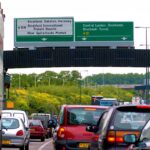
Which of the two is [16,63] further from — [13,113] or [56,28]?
[13,113]

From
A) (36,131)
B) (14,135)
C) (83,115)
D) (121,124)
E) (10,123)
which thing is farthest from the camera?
(36,131)

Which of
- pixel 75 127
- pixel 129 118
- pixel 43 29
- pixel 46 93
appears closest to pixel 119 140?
pixel 129 118

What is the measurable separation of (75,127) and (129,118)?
679cm

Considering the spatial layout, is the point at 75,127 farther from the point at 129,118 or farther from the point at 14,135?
the point at 14,135

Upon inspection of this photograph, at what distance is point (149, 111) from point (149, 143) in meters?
4.98

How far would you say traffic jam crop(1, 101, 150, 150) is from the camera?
17.0m

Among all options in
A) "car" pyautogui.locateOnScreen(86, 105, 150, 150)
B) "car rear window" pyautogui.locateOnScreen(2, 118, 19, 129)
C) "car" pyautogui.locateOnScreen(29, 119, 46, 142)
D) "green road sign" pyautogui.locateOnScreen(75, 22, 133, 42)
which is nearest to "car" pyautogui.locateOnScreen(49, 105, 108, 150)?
"car" pyautogui.locateOnScreen(86, 105, 150, 150)

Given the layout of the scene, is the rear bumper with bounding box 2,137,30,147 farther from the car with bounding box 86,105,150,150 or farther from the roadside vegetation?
the roadside vegetation

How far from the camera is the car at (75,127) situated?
78.8 ft

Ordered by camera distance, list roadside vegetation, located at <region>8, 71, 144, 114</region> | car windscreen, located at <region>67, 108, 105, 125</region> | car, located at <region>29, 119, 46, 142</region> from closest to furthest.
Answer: car windscreen, located at <region>67, 108, 105, 125</region>
car, located at <region>29, 119, 46, 142</region>
roadside vegetation, located at <region>8, 71, 144, 114</region>

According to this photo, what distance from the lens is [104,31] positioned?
2483 inches

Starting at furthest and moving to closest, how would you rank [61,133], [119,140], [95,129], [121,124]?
[61,133] → [95,129] → [121,124] → [119,140]

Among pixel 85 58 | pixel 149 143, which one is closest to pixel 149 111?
pixel 149 143

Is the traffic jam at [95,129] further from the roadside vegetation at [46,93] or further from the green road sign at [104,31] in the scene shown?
the roadside vegetation at [46,93]
